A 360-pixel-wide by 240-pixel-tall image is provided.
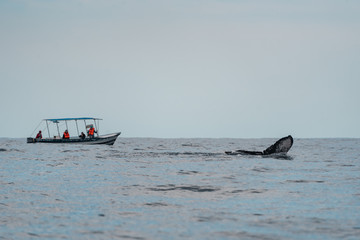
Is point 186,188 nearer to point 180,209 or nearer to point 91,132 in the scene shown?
point 180,209

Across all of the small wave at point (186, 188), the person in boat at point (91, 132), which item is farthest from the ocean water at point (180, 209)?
the person in boat at point (91, 132)

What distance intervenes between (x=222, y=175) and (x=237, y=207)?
44.6 feet

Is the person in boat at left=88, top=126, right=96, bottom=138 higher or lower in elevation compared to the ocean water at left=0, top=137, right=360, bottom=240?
higher

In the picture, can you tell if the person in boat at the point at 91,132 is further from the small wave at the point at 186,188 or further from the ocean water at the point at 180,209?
the small wave at the point at 186,188

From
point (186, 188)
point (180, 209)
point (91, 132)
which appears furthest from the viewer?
point (91, 132)

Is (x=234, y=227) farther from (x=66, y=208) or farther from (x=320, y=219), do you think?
(x=66, y=208)

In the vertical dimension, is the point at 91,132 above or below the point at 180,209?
above

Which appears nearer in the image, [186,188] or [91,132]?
[186,188]

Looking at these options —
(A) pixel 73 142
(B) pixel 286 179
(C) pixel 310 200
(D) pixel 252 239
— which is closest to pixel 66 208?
(D) pixel 252 239

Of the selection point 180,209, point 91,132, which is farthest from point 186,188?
point 91,132

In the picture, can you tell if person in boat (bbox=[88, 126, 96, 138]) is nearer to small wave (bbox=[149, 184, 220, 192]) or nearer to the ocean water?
the ocean water

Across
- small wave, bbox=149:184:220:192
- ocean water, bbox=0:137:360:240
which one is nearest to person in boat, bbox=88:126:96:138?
ocean water, bbox=0:137:360:240

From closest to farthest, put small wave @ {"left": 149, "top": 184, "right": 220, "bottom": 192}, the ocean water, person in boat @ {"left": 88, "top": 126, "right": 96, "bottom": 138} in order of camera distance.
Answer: the ocean water
small wave @ {"left": 149, "top": 184, "right": 220, "bottom": 192}
person in boat @ {"left": 88, "top": 126, "right": 96, "bottom": 138}

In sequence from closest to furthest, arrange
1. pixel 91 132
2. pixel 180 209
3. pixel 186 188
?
pixel 180 209 < pixel 186 188 < pixel 91 132
